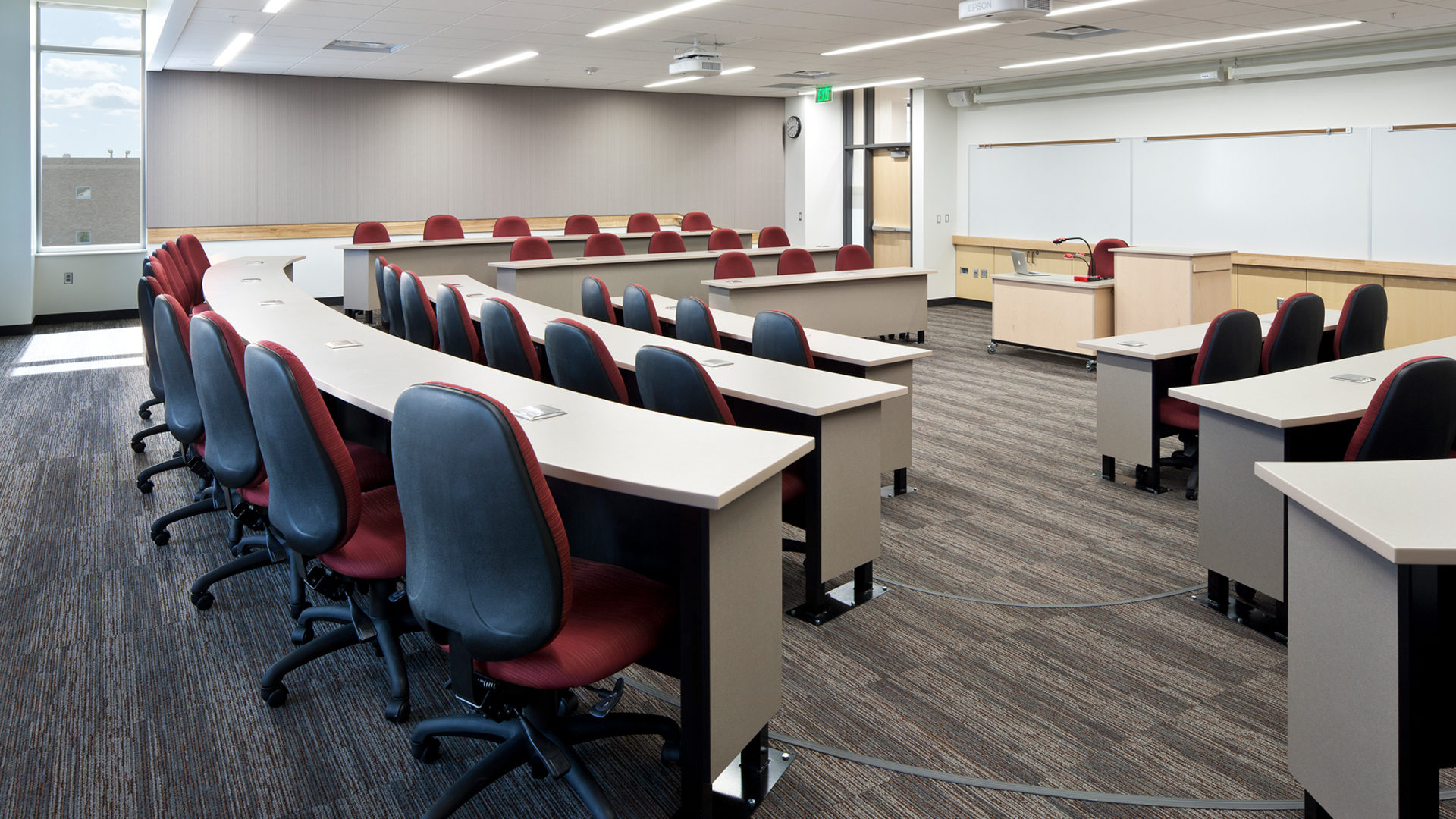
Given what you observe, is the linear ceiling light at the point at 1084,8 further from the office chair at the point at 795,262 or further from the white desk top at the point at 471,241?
the white desk top at the point at 471,241

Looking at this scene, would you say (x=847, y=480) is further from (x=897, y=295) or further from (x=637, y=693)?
(x=897, y=295)

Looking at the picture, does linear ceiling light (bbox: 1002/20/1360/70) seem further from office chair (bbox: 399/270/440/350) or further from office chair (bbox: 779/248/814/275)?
office chair (bbox: 399/270/440/350)

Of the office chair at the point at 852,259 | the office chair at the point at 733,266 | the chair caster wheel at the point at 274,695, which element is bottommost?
the chair caster wheel at the point at 274,695

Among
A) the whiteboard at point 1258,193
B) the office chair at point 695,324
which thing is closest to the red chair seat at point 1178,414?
the office chair at point 695,324

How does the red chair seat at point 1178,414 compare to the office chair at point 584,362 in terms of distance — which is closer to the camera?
the office chair at point 584,362

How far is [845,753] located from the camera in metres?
2.62

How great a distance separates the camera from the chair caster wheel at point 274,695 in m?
2.86

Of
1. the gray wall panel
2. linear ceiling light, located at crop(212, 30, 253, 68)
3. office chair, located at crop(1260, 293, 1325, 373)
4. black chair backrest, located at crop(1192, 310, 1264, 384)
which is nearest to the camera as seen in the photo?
black chair backrest, located at crop(1192, 310, 1264, 384)

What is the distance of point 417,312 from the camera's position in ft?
17.4

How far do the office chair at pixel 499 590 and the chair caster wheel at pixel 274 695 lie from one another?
33.3 inches

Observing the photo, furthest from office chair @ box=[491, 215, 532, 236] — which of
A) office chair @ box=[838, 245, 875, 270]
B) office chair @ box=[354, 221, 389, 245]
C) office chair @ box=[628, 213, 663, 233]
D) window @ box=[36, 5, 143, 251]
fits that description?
window @ box=[36, 5, 143, 251]

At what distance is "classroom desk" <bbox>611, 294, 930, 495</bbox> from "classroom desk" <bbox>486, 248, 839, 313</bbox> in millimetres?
3736

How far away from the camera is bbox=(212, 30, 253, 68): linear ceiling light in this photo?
869 cm

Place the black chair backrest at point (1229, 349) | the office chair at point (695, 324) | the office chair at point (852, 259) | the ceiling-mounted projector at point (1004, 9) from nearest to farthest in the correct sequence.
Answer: the black chair backrest at point (1229, 349)
the office chair at point (695, 324)
the ceiling-mounted projector at point (1004, 9)
the office chair at point (852, 259)
